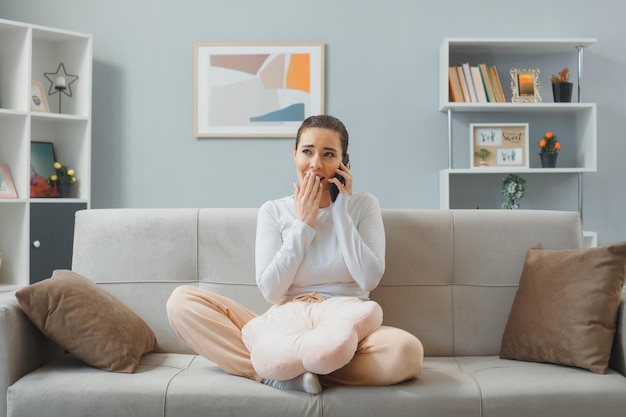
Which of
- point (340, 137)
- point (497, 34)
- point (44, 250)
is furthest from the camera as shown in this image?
point (497, 34)

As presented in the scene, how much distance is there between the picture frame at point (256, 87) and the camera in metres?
4.27

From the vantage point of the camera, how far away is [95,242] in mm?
2656

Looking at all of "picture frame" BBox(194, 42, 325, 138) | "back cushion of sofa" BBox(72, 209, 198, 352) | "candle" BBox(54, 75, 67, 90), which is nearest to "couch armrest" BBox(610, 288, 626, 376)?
"back cushion of sofa" BBox(72, 209, 198, 352)

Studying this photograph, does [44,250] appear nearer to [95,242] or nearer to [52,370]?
[95,242]

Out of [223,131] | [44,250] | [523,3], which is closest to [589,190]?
[523,3]

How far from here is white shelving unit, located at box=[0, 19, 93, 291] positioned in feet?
12.8

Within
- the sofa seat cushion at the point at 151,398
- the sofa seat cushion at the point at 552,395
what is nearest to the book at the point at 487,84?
the sofa seat cushion at the point at 552,395

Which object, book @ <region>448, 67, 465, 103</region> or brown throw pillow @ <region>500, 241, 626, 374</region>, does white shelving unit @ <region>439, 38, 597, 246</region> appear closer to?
book @ <region>448, 67, 465, 103</region>

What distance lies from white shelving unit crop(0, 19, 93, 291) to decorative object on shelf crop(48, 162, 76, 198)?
0.18ft

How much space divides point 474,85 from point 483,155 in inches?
14.9

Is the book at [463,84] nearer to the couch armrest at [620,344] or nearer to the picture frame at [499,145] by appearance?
the picture frame at [499,145]

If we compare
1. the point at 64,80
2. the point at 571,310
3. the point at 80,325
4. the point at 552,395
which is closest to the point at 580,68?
the point at 571,310

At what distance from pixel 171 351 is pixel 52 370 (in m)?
0.46

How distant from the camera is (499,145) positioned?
4.14 meters
